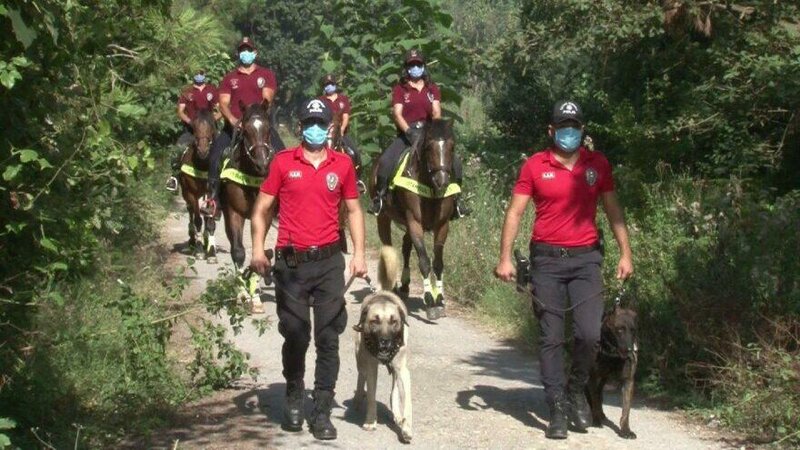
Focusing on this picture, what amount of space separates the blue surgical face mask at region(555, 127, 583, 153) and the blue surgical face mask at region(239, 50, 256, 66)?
24.4ft

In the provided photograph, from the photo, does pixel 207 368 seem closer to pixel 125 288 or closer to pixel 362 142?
pixel 125 288

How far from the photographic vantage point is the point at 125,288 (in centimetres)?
1018

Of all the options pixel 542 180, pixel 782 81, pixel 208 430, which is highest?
pixel 782 81

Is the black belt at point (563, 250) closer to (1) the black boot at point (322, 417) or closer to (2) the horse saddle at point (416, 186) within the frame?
(1) the black boot at point (322, 417)

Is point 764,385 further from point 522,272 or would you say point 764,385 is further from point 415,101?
point 415,101

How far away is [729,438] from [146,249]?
11115mm

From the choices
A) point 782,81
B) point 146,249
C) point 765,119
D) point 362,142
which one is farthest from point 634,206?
point 362,142

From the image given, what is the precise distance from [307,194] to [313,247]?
1.27 ft

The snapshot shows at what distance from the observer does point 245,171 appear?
15.6 meters

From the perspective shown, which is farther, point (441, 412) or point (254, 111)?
point (254, 111)

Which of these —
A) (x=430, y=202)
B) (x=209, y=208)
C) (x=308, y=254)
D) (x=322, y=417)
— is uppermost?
(x=430, y=202)

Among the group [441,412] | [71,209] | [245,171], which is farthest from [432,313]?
[71,209]

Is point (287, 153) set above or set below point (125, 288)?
above

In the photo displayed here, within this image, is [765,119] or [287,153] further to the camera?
[765,119]
